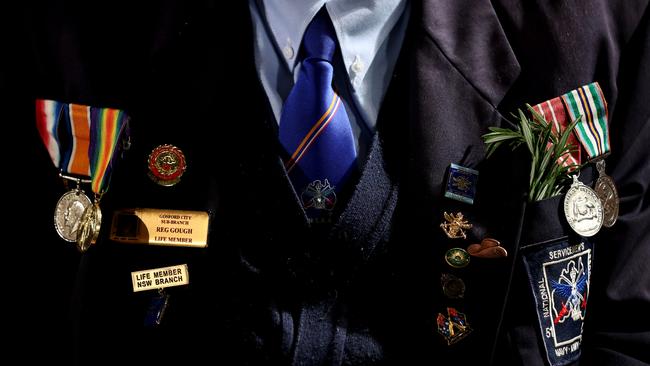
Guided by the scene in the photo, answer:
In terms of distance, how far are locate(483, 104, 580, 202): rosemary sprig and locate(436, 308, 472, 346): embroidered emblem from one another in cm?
19

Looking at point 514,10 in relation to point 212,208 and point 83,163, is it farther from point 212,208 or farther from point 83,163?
point 83,163

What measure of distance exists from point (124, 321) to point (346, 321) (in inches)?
12.8

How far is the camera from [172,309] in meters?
0.96

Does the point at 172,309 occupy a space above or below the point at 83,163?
below

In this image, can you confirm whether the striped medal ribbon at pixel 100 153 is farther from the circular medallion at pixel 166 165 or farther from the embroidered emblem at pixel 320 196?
the embroidered emblem at pixel 320 196

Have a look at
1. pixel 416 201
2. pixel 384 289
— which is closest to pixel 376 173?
pixel 416 201

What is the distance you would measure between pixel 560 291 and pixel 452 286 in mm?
151

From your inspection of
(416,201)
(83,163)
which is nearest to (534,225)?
(416,201)

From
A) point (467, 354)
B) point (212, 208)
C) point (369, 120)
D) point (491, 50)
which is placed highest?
point (491, 50)

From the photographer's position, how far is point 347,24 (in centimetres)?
94

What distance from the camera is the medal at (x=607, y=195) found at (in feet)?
3.15

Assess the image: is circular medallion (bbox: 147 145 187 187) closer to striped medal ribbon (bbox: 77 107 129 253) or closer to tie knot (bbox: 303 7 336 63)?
striped medal ribbon (bbox: 77 107 129 253)

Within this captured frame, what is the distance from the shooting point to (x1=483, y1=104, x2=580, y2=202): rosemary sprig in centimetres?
89

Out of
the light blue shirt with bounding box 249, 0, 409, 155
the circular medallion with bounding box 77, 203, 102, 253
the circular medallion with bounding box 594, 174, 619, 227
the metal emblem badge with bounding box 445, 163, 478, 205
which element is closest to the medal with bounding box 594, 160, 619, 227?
the circular medallion with bounding box 594, 174, 619, 227
